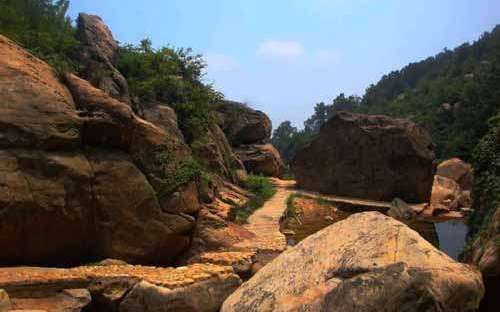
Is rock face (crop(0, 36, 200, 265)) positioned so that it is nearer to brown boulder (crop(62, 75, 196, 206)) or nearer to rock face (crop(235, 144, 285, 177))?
brown boulder (crop(62, 75, 196, 206))

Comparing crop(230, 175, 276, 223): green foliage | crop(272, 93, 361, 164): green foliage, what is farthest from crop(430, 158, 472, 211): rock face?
crop(272, 93, 361, 164): green foliage

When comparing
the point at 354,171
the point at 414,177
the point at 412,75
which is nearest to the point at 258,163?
the point at 354,171

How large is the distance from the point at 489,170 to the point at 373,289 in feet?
35.0

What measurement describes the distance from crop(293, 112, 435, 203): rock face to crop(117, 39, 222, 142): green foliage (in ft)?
20.2

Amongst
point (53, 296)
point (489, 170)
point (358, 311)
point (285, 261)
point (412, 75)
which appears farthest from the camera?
point (412, 75)

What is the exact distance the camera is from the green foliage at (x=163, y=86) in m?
18.7

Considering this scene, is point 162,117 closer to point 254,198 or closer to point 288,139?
point 254,198

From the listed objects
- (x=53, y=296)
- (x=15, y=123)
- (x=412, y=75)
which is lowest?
(x=53, y=296)

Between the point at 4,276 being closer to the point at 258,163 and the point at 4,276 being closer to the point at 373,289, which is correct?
the point at 373,289

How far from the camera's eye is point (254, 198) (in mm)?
19031

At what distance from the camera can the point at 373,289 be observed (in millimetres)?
4500

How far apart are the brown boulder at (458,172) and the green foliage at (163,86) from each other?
44.1 feet

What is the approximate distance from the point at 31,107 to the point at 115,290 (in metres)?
3.83

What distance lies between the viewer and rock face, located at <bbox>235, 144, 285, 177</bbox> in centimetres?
2922
